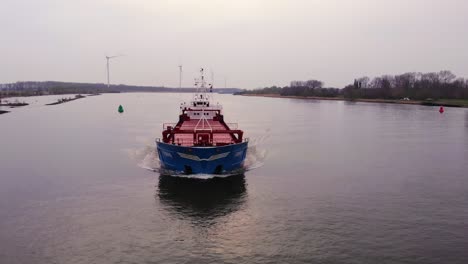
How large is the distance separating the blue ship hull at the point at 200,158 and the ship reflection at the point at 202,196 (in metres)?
0.90

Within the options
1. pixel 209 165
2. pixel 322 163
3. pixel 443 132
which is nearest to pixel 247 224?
pixel 209 165

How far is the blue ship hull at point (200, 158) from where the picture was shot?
27.0 meters

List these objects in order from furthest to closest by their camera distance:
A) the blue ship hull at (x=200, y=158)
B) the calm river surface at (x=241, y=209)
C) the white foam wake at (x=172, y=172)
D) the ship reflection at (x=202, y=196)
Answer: the white foam wake at (x=172, y=172), the blue ship hull at (x=200, y=158), the ship reflection at (x=202, y=196), the calm river surface at (x=241, y=209)

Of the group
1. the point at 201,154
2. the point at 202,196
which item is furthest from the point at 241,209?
the point at 201,154

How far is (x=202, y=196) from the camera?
944 inches

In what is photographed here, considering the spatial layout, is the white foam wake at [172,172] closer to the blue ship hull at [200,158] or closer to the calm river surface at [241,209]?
the calm river surface at [241,209]

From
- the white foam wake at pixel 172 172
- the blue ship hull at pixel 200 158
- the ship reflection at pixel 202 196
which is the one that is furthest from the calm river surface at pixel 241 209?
the blue ship hull at pixel 200 158

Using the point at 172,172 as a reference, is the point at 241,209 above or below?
below

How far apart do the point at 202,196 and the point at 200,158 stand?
12.8ft

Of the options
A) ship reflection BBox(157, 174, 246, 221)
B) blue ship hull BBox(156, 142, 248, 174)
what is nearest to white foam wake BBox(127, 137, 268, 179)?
blue ship hull BBox(156, 142, 248, 174)

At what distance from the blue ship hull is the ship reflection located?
90cm

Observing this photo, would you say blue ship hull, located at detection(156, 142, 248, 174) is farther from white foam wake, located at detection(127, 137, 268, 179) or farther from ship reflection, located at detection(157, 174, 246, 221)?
ship reflection, located at detection(157, 174, 246, 221)

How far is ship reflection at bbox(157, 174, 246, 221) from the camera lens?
2147 centimetres

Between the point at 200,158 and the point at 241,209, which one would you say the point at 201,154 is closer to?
the point at 200,158
